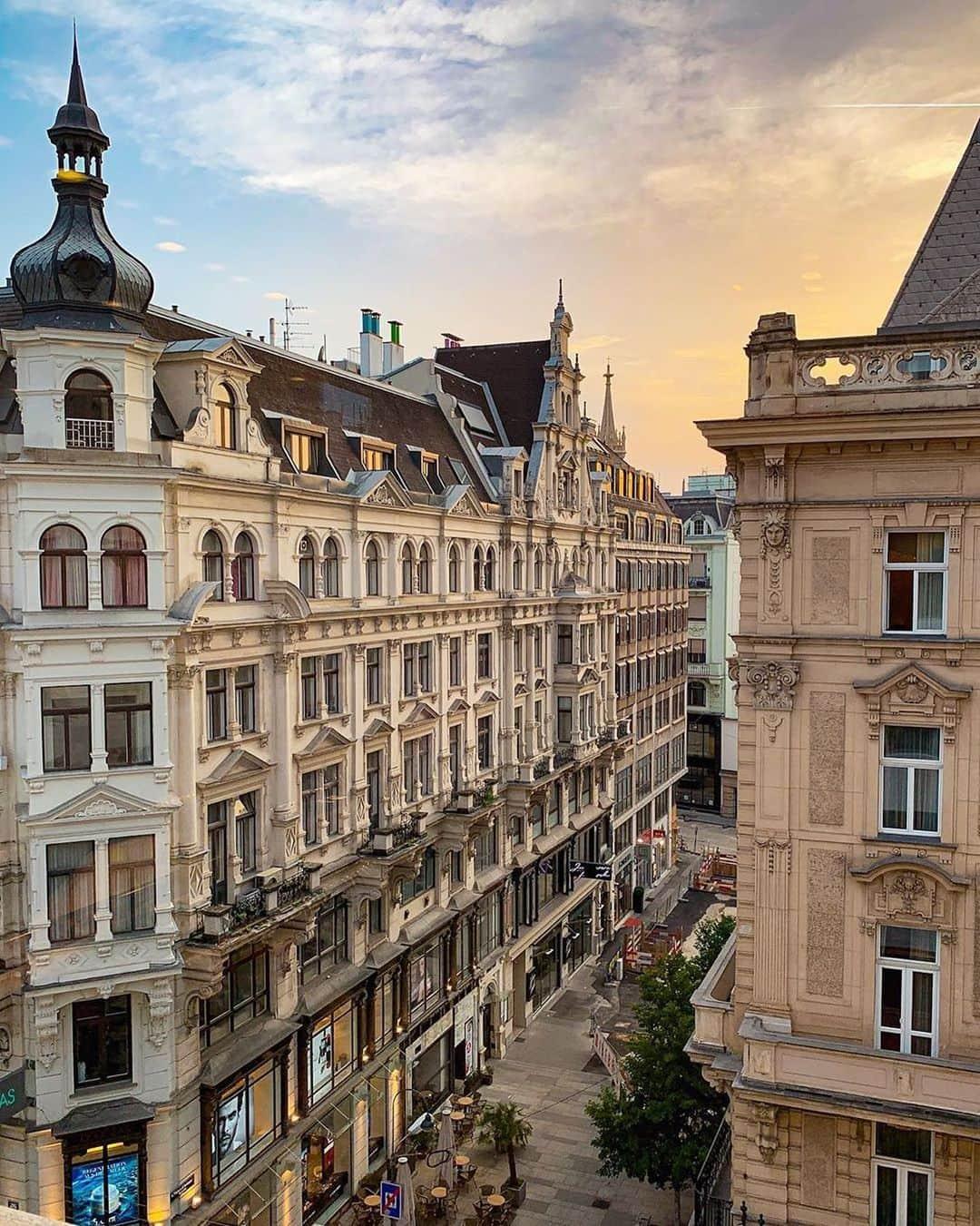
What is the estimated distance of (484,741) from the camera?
45094mm

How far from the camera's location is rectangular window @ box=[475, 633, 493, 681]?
4391 centimetres

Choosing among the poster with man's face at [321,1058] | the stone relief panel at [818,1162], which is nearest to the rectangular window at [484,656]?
the poster with man's face at [321,1058]

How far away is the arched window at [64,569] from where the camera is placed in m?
24.4

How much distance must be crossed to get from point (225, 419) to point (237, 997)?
53.8 feet

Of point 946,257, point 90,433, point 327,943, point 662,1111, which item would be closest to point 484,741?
point 327,943

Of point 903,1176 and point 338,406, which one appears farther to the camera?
point 338,406

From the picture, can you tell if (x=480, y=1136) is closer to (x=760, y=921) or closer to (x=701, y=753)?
(x=760, y=921)

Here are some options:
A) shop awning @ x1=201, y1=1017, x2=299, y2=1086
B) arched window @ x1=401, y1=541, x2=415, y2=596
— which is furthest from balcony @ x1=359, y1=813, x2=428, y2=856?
arched window @ x1=401, y1=541, x2=415, y2=596

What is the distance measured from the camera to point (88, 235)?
2520 centimetres

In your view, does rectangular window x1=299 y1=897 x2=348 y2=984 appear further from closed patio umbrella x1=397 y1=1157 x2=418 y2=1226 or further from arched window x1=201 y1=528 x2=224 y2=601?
arched window x1=201 y1=528 x2=224 y2=601

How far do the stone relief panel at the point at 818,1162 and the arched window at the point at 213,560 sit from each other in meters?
18.9

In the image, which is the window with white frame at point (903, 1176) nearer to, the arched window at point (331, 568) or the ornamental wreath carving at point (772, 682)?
the ornamental wreath carving at point (772, 682)

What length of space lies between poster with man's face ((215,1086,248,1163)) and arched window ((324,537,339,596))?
15.0 m

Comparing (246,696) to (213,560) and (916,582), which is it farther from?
(916,582)
